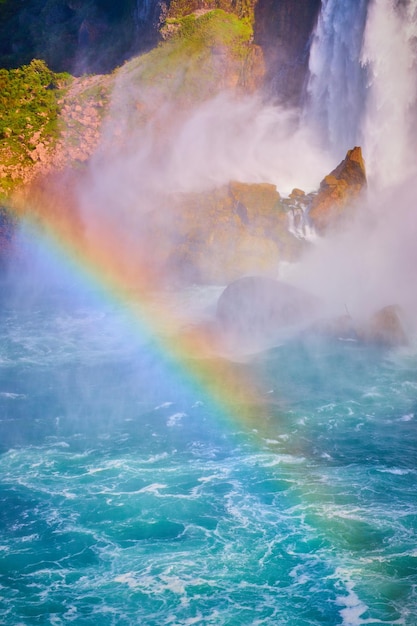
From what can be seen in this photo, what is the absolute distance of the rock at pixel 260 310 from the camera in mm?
53812

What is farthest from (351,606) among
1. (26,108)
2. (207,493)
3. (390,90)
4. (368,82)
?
(26,108)

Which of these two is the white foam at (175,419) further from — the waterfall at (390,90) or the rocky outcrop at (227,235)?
the waterfall at (390,90)

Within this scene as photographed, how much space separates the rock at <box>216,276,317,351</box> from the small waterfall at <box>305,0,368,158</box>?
974 inches

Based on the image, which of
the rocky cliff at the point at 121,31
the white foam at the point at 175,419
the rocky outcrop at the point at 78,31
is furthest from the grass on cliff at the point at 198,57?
the white foam at the point at 175,419

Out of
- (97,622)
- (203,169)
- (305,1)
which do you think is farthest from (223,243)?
(97,622)

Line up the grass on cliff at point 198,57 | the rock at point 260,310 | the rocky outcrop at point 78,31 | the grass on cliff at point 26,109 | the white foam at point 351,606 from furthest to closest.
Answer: the rocky outcrop at point 78,31 < the grass on cliff at point 198,57 < the grass on cliff at point 26,109 < the rock at point 260,310 < the white foam at point 351,606

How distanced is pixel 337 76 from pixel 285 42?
357 inches

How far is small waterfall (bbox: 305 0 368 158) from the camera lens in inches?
2778

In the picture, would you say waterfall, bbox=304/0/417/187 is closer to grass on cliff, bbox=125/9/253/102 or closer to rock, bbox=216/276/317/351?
grass on cliff, bbox=125/9/253/102

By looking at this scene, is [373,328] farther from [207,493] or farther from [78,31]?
[78,31]

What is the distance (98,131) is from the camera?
7688cm

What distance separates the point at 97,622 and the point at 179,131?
Result: 5868 cm

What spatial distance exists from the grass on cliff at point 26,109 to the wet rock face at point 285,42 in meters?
23.8

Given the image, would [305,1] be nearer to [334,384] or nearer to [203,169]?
[203,169]
